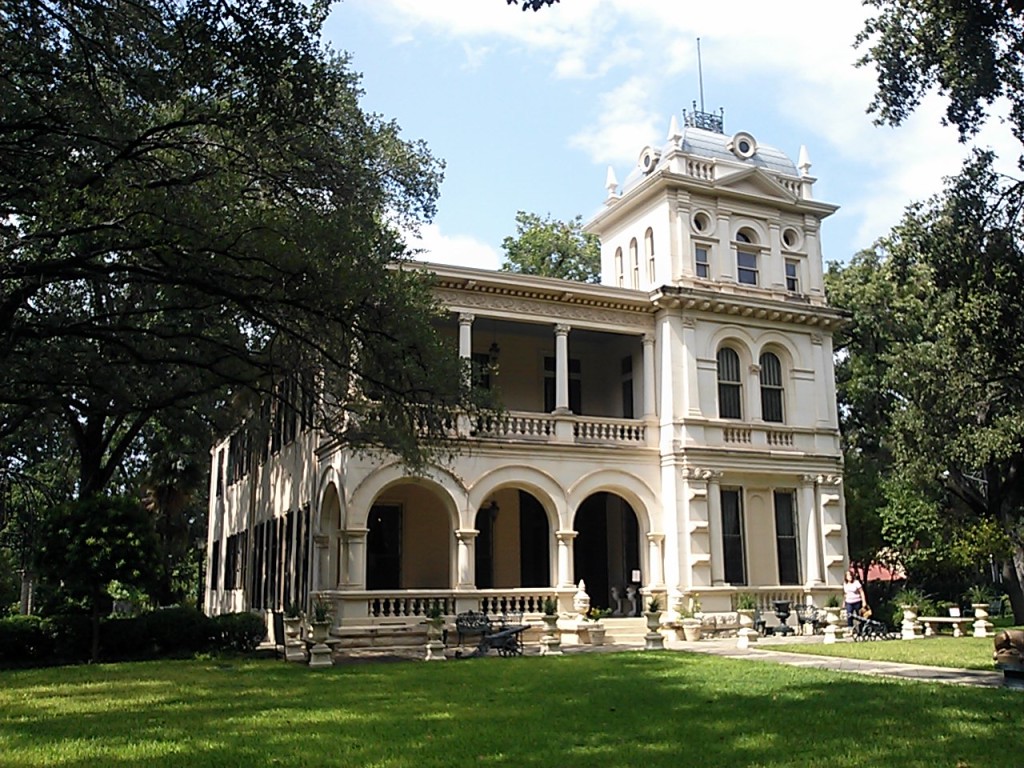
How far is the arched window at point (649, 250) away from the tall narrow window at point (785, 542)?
22.5ft

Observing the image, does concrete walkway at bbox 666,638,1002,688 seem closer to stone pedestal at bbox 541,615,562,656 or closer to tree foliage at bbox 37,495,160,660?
stone pedestal at bbox 541,615,562,656

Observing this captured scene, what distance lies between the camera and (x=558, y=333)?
2544 cm

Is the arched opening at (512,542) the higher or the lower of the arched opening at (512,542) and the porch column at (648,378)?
the lower

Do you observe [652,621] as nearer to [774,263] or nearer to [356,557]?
[356,557]

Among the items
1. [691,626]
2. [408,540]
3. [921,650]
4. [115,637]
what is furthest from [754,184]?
[115,637]

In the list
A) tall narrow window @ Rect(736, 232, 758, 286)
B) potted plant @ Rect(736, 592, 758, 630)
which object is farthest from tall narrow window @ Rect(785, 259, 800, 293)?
potted plant @ Rect(736, 592, 758, 630)

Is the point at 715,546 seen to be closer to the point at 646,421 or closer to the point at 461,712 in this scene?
the point at 646,421

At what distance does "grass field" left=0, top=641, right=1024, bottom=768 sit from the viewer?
8.31 meters

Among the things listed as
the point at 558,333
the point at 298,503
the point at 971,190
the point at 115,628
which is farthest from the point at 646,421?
the point at 115,628

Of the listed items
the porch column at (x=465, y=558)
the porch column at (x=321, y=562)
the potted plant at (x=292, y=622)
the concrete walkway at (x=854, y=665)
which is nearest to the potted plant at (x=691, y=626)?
the concrete walkway at (x=854, y=665)

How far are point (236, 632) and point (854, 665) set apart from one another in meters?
12.8

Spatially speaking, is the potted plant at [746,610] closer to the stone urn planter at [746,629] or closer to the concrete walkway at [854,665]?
the stone urn planter at [746,629]

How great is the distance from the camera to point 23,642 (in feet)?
67.5

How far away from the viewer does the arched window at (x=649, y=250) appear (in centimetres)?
2730
